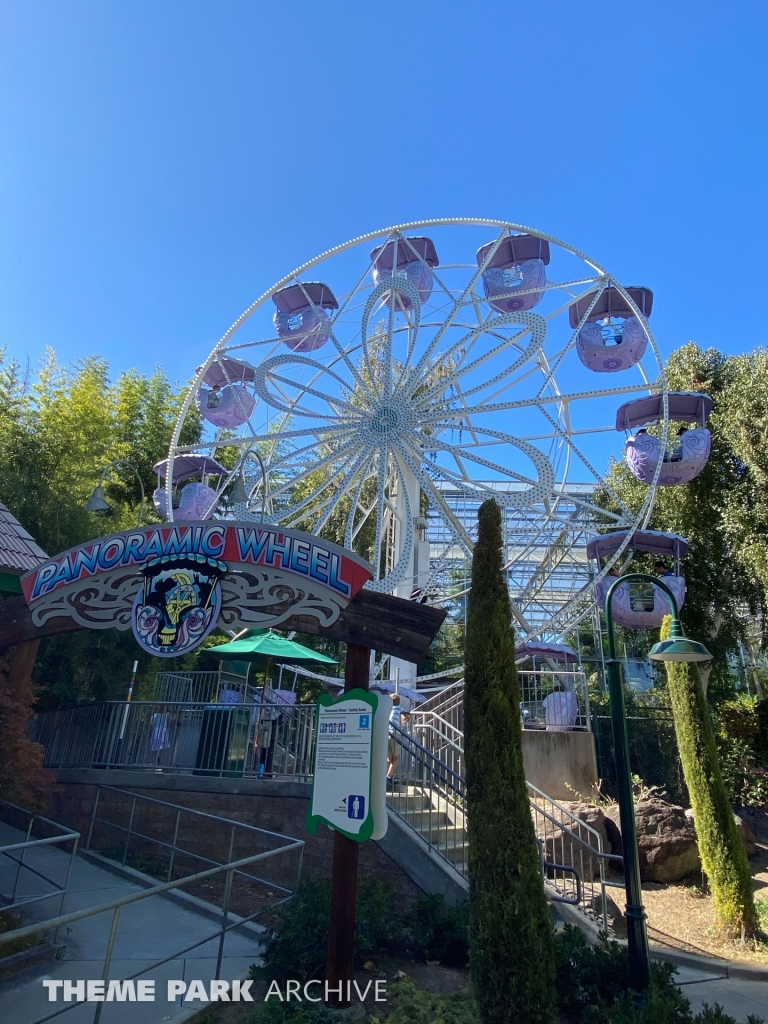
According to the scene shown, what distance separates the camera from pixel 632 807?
614cm

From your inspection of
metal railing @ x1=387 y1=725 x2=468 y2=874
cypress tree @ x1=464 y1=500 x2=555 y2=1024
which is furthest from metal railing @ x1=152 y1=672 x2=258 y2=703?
cypress tree @ x1=464 y1=500 x2=555 y2=1024

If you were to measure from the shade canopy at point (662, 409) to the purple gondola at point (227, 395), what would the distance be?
968 cm

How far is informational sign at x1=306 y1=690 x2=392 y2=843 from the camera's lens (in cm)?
597

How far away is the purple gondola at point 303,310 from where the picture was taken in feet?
56.5

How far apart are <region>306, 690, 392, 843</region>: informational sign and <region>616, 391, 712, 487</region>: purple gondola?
10.7 m

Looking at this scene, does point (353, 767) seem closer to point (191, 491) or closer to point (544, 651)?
point (191, 491)

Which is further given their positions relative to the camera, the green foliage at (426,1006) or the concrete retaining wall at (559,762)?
the concrete retaining wall at (559,762)

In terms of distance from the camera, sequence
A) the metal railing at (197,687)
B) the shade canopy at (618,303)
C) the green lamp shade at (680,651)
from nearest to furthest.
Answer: the green lamp shade at (680,651) < the metal railing at (197,687) < the shade canopy at (618,303)

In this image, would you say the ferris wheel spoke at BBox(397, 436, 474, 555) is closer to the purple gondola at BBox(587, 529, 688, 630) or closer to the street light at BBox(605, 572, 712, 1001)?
the purple gondola at BBox(587, 529, 688, 630)

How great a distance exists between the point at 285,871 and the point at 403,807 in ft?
5.65

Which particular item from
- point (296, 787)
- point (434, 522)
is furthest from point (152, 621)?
point (434, 522)

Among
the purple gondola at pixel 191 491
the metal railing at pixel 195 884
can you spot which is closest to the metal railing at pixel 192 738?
the metal railing at pixel 195 884

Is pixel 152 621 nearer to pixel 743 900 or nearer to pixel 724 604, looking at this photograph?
pixel 743 900

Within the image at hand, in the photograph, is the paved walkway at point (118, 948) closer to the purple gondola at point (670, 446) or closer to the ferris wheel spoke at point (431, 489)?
the ferris wheel spoke at point (431, 489)
